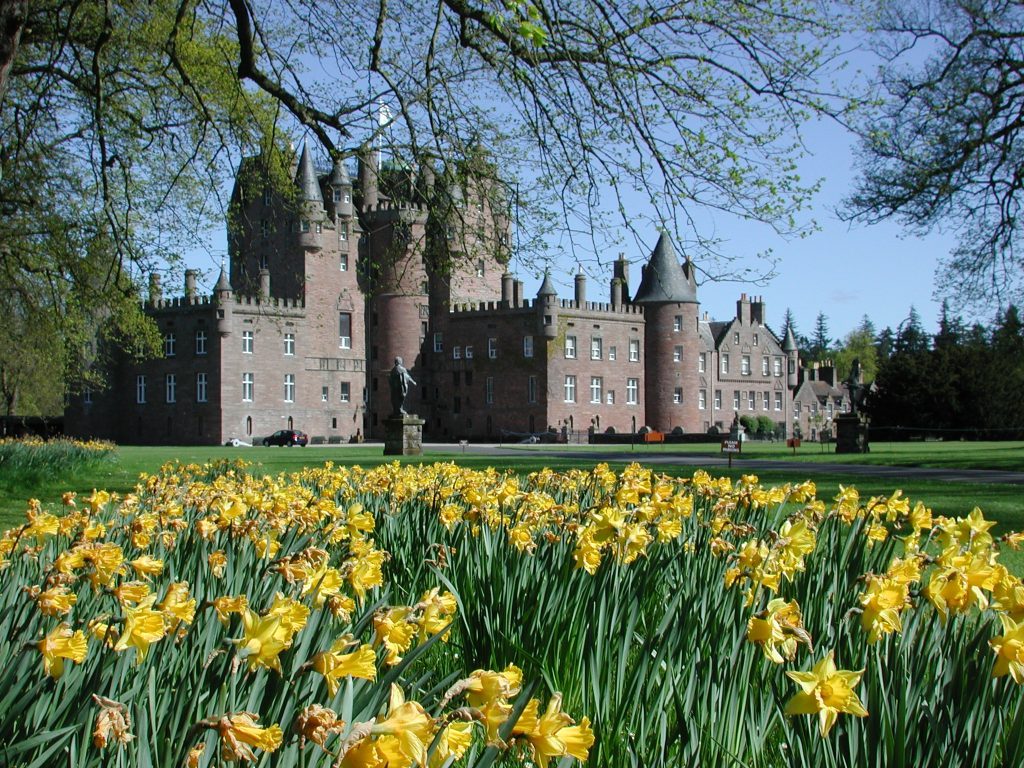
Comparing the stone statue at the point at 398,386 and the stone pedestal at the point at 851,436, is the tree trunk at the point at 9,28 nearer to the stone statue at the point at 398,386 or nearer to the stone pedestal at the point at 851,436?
the stone statue at the point at 398,386

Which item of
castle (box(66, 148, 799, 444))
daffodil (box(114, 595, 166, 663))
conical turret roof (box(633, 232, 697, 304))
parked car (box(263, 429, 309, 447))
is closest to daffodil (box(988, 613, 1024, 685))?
daffodil (box(114, 595, 166, 663))

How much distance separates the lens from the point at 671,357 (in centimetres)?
7800

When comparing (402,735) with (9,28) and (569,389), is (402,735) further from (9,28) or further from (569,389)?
(569,389)

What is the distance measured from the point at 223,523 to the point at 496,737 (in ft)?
11.1

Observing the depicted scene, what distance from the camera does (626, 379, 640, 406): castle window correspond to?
7769 cm

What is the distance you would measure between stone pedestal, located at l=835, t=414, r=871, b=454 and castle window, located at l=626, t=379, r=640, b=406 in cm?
3906

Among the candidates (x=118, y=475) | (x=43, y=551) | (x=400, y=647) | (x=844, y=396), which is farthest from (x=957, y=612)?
(x=844, y=396)

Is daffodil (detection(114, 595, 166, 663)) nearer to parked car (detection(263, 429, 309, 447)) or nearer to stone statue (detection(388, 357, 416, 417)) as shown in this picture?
stone statue (detection(388, 357, 416, 417))

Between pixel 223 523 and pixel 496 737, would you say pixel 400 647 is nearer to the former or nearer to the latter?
pixel 496 737

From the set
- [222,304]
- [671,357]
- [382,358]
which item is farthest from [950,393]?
[222,304]

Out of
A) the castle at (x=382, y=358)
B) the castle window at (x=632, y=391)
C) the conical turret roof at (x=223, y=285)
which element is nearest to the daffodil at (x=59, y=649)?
the castle at (x=382, y=358)

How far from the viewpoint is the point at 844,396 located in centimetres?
10919

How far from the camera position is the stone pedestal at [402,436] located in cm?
3509

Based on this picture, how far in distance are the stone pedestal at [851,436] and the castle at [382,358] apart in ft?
94.6
